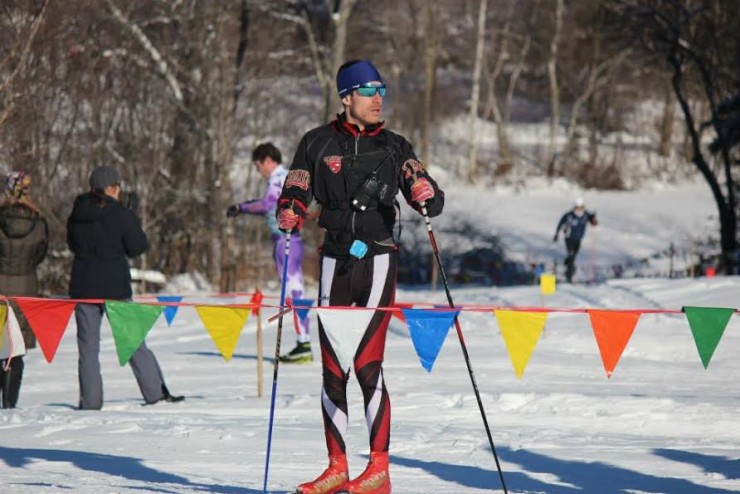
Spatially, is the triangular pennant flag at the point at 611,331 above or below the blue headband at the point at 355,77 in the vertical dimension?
below

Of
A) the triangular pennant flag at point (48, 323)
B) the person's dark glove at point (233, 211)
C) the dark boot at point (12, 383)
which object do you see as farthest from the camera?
the person's dark glove at point (233, 211)

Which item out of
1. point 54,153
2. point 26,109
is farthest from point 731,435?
point 54,153

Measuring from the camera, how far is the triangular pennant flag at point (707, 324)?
24.8 feet

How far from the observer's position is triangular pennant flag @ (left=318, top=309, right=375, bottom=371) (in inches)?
257

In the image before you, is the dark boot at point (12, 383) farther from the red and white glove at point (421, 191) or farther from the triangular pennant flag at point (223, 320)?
the red and white glove at point (421, 191)

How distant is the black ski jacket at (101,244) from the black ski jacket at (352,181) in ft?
12.2

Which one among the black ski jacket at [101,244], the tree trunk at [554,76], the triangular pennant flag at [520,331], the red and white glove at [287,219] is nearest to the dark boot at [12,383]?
the black ski jacket at [101,244]

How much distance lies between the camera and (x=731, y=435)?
8938 millimetres

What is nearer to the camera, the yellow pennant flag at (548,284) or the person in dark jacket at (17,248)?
the person in dark jacket at (17,248)

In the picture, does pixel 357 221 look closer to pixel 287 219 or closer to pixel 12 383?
pixel 287 219

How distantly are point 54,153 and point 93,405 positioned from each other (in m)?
15.0

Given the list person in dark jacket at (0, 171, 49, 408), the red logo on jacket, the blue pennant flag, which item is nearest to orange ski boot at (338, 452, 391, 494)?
the red logo on jacket

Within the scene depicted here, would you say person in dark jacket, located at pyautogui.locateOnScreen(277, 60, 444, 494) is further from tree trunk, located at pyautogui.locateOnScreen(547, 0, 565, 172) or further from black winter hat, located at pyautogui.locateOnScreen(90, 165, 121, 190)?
tree trunk, located at pyautogui.locateOnScreen(547, 0, 565, 172)

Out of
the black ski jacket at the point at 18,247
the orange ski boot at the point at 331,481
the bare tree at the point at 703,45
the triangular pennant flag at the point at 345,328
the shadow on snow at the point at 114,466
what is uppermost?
the bare tree at the point at 703,45
